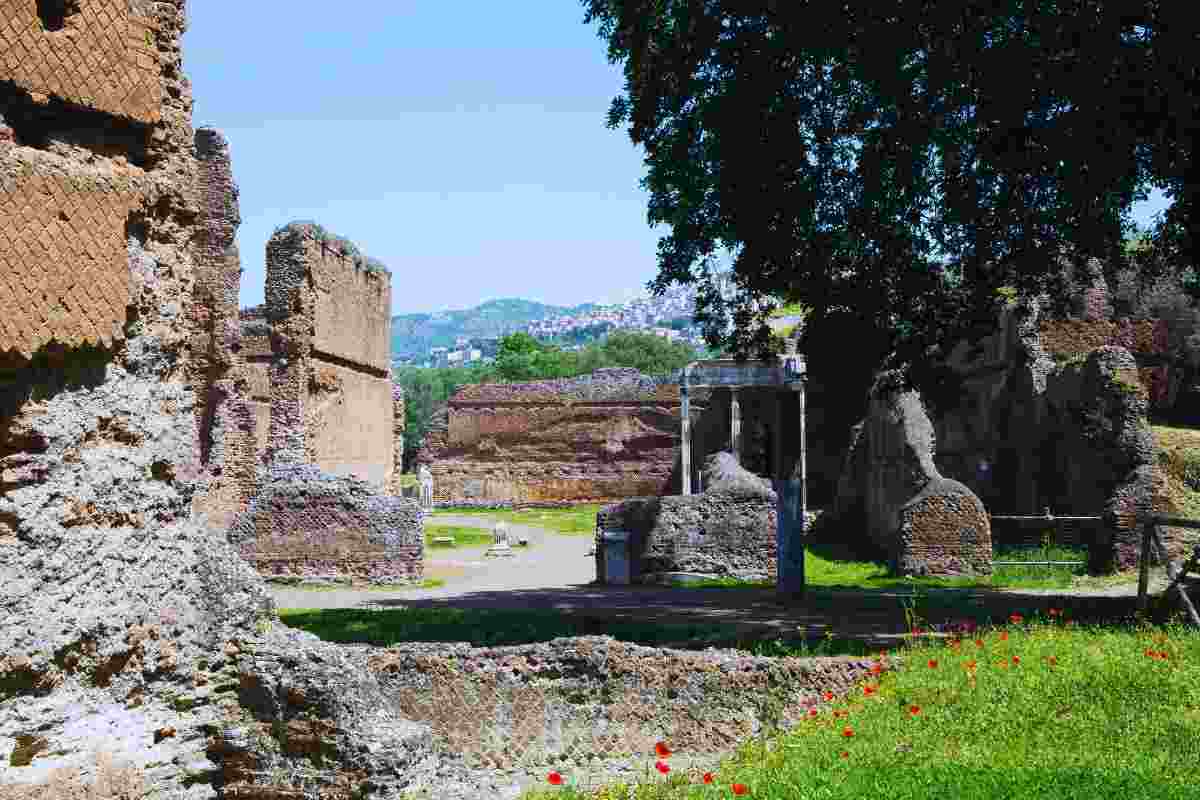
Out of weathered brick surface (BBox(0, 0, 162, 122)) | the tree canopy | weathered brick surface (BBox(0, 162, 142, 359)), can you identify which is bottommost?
weathered brick surface (BBox(0, 162, 142, 359))

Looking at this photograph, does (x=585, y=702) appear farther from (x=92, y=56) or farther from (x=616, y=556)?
(x=616, y=556)

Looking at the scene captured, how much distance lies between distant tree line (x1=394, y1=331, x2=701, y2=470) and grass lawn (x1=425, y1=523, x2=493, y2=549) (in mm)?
59327

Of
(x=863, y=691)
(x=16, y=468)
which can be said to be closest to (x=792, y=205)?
(x=863, y=691)

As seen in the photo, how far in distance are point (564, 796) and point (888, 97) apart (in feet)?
26.8

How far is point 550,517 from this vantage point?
40.8 m

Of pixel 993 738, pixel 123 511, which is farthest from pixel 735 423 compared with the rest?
pixel 123 511

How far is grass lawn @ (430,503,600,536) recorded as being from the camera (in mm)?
35566

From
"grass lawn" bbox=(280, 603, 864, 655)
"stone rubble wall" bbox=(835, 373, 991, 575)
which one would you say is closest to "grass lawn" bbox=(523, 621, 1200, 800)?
"grass lawn" bbox=(280, 603, 864, 655)

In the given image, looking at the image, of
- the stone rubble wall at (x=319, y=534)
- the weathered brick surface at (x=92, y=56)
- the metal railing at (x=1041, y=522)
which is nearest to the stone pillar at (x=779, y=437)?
the metal railing at (x=1041, y=522)

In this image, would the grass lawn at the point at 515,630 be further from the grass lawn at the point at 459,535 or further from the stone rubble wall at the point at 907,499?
the grass lawn at the point at 459,535

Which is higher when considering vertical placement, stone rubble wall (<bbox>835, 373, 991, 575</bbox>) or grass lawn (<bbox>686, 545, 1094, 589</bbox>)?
A: stone rubble wall (<bbox>835, 373, 991, 575</bbox>)

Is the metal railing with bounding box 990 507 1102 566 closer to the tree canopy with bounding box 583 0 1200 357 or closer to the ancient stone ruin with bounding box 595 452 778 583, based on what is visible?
the ancient stone ruin with bounding box 595 452 778 583

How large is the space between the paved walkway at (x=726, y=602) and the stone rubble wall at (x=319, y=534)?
61cm

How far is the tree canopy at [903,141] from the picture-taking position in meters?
11.0
